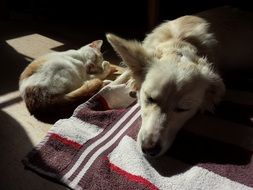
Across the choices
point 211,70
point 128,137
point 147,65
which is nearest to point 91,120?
point 128,137

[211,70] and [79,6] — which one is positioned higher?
[211,70]

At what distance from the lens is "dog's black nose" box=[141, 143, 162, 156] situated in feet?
4.46

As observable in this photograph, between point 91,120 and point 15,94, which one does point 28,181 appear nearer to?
point 91,120

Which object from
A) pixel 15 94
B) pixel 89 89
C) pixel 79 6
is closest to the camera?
pixel 89 89

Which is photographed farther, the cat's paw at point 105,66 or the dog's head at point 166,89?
the cat's paw at point 105,66

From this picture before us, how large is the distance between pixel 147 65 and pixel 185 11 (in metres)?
1.72

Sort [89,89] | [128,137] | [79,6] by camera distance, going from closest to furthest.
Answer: [128,137] < [89,89] < [79,6]

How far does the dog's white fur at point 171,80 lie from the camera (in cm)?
140

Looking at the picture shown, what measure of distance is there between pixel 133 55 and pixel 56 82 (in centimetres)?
50

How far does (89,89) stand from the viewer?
1.92 m

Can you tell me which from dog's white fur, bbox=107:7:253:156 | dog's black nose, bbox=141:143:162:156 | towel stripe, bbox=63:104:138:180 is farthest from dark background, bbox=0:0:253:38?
dog's black nose, bbox=141:143:162:156

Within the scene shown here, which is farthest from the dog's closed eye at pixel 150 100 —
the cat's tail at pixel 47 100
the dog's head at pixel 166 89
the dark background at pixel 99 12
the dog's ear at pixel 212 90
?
the dark background at pixel 99 12

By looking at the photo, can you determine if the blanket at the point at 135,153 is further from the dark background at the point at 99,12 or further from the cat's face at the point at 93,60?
the dark background at the point at 99,12

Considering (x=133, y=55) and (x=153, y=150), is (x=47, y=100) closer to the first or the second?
(x=133, y=55)
